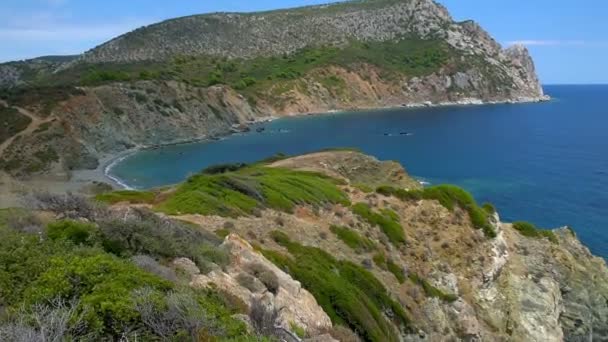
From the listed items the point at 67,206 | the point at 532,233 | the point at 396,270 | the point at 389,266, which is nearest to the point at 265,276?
the point at 67,206

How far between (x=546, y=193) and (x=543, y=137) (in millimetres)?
57726

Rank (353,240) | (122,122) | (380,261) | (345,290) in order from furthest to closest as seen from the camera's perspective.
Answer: (122,122), (353,240), (380,261), (345,290)

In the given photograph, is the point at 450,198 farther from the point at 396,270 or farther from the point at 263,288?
the point at 263,288

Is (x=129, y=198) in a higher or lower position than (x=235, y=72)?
lower

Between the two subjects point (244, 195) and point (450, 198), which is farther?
point (450, 198)

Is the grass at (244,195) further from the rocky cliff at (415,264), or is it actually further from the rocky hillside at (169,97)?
the rocky hillside at (169,97)

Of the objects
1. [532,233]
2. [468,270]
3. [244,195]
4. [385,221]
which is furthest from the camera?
[532,233]

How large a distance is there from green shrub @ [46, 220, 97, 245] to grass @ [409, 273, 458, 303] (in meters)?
19.4

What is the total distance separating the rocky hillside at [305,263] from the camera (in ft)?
32.3

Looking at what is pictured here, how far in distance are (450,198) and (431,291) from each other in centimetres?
1052

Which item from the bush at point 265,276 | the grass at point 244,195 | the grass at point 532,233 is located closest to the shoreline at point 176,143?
the grass at point 244,195

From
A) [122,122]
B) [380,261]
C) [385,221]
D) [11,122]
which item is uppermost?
[11,122]

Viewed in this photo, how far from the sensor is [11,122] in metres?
87.8

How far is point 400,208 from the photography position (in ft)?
119
